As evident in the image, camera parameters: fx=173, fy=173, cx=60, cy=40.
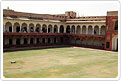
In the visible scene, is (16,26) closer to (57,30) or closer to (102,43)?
(57,30)

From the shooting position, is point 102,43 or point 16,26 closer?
point 16,26

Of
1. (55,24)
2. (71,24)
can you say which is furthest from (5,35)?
(71,24)

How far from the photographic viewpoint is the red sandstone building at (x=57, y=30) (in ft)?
104

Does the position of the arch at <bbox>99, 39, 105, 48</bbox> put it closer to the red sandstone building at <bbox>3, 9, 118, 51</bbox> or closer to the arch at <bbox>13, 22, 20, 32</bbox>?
the red sandstone building at <bbox>3, 9, 118, 51</bbox>

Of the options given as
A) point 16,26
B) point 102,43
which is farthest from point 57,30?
point 102,43

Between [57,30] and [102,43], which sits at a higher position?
[57,30]

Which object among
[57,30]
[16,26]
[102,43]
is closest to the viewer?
[16,26]

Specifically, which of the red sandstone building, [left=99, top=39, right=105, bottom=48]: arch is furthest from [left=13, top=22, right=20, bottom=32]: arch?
[left=99, top=39, right=105, bottom=48]: arch

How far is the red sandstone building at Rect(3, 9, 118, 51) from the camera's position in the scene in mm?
31625

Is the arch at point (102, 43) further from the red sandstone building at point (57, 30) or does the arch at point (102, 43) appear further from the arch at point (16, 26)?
the arch at point (16, 26)

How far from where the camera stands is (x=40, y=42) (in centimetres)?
3719

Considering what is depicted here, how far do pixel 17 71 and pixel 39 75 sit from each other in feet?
7.47

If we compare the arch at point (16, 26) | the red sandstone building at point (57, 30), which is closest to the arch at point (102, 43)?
the red sandstone building at point (57, 30)

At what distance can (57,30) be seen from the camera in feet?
135
